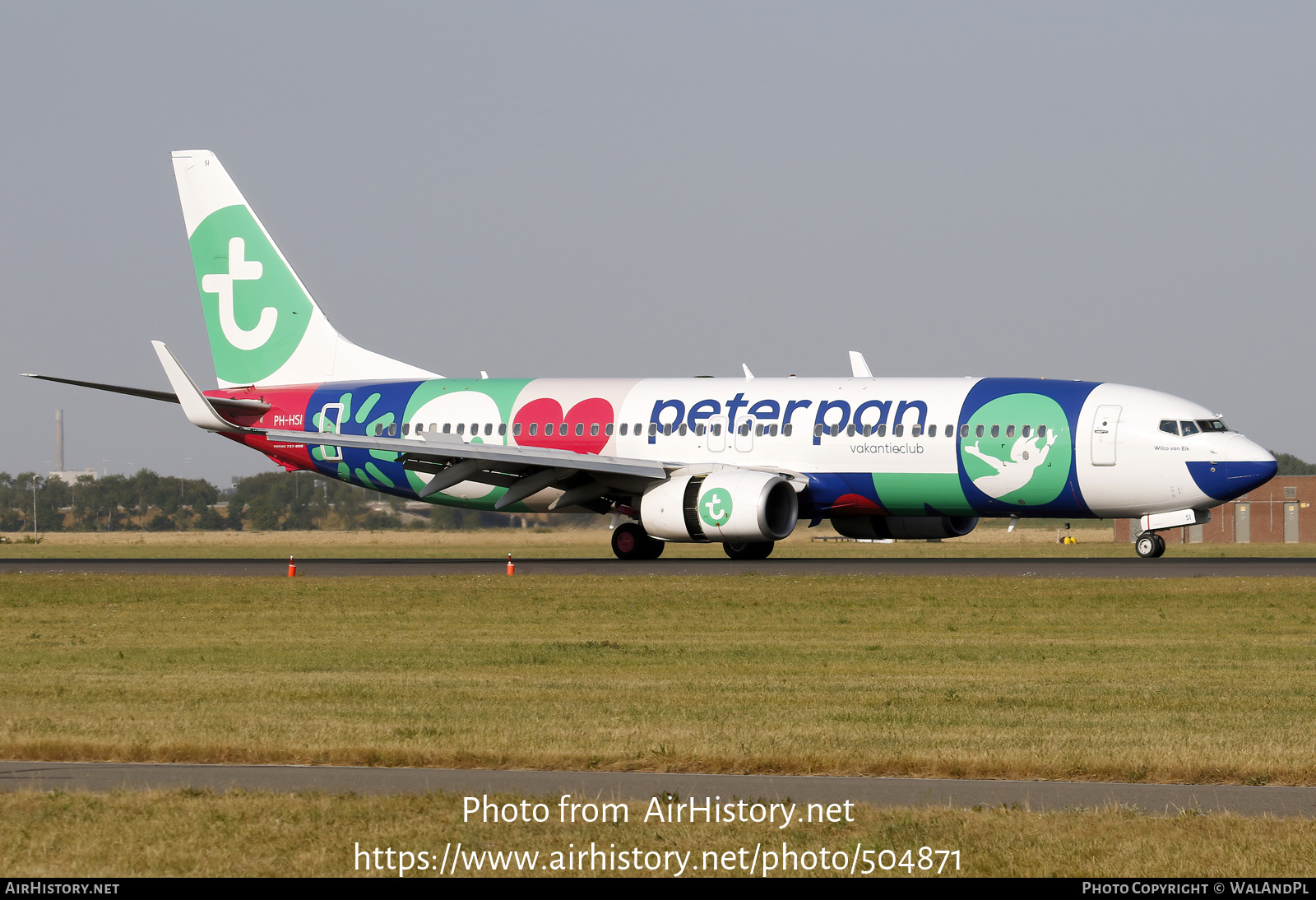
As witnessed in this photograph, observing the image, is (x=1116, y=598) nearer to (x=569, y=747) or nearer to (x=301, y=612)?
(x=301, y=612)

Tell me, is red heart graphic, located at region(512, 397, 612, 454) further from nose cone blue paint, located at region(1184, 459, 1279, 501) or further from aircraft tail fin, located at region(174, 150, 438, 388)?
nose cone blue paint, located at region(1184, 459, 1279, 501)

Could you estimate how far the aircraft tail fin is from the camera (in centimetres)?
4406

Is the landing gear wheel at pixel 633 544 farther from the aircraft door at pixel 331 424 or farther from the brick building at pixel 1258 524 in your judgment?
the brick building at pixel 1258 524

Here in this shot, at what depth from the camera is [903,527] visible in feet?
125

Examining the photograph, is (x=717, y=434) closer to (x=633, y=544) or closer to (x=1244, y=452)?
(x=633, y=544)

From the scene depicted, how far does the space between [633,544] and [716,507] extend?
4171mm

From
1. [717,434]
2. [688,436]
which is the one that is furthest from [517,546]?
[717,434]

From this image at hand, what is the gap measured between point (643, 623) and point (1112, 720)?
10510 mm

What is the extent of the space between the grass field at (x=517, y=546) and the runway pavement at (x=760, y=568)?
380 cm

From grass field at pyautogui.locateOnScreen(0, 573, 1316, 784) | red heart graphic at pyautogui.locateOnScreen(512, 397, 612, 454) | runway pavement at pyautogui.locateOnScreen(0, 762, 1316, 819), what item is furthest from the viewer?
red heart graphic at pyautogui.locateOnScreen(512, 397, 612, 454)

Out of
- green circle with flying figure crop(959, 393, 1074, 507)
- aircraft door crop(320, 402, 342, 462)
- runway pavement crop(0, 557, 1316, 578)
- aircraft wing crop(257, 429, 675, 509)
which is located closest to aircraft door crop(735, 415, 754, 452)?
aircraft wing crop(257, 429, 675, 509)

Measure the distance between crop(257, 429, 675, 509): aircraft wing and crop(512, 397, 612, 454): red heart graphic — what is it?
55 centimetres

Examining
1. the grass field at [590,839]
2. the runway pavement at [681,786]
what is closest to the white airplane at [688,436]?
the runway pavement at [681,786]

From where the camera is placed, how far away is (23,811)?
31.7ft
